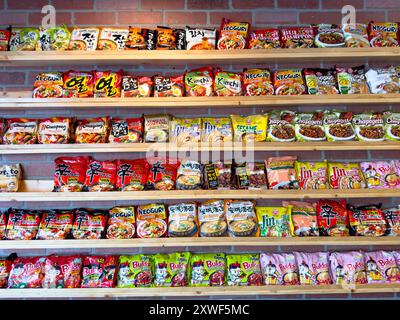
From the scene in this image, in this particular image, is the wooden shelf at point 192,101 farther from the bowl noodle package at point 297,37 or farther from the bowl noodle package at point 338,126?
the bowl noodle package at point 297,37

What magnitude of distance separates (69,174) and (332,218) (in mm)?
1650

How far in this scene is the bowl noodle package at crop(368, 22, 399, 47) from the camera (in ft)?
7.96

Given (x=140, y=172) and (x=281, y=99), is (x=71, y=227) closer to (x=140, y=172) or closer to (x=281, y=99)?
(x=140, y=172)

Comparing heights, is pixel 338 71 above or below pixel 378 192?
above

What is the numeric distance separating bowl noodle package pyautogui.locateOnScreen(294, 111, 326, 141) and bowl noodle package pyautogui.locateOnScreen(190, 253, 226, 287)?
91 centimetres

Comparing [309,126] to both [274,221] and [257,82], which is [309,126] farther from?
[274,221]

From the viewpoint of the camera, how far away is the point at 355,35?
243 centimetres

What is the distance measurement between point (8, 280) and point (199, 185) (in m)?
1.30

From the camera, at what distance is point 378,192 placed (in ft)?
7.60

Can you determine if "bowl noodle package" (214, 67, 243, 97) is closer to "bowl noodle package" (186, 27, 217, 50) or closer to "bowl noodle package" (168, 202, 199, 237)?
"bowl noodle package" (186, 27, 217, 50)

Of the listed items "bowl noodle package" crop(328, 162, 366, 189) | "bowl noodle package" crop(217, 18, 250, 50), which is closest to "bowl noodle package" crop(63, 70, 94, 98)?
"bowl noodle package" crop(217, 18, 250, 50)

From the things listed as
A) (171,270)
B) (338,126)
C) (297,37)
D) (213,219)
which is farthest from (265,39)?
(171,270)
